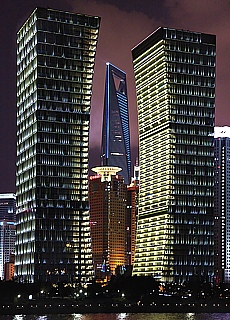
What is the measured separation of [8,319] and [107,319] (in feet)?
73.9

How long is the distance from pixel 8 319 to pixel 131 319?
92.6 feet

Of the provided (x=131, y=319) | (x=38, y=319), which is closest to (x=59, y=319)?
(x=38, y=319)

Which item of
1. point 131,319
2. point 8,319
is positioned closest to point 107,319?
point 131,319

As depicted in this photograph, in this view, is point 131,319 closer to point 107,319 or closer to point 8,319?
point 107,319

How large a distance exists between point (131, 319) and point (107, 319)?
5772 mm

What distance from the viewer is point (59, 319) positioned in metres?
194

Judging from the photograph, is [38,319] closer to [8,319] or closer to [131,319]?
[8,319]

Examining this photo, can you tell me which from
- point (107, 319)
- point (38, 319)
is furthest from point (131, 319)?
point (38, 319)

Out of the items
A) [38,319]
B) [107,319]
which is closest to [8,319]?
[38,319]

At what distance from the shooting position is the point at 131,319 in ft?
655

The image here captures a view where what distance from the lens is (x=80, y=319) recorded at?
19788 centimetres

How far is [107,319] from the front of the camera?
198125 mm

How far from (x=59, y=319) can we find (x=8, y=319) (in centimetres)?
1170

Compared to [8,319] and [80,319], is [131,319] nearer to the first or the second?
[80,319]
